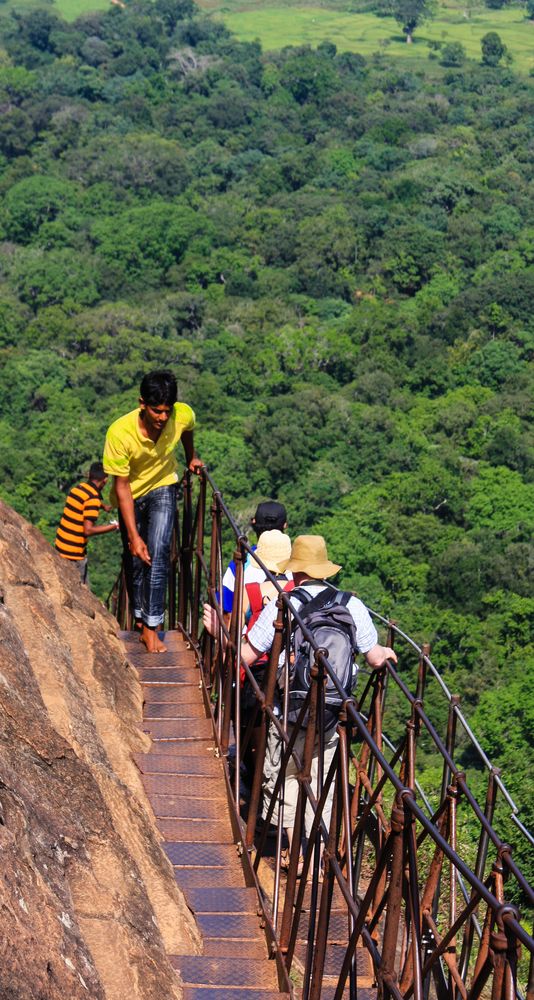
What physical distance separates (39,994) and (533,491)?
4815cm

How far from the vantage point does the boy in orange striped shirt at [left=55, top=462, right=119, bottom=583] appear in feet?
29.2

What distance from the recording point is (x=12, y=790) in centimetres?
398

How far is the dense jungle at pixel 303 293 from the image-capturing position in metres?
45.9

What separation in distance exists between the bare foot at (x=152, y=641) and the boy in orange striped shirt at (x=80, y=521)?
1.25 metres

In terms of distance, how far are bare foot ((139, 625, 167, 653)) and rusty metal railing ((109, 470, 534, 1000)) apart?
18cm

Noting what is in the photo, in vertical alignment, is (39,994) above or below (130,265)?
above

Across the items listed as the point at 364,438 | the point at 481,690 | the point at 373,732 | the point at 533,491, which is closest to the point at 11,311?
the point at 364,438

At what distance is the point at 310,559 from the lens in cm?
575

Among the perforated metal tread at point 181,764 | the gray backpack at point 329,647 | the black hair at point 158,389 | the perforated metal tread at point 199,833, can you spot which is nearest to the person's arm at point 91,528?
the perforated metal tread at point 199,833

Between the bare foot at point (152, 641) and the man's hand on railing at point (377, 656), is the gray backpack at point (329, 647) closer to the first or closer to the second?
the man's hand on railing at point (377, 656)

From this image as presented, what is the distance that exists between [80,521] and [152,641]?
1559mm

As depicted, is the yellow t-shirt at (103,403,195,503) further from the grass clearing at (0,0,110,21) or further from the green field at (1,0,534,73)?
the grass clearing at (0,0,110,21)

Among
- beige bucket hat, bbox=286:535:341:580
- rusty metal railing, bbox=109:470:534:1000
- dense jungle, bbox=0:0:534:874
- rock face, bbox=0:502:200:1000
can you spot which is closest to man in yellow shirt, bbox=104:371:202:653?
rusty metal railing, bbox=109:470:534:1000

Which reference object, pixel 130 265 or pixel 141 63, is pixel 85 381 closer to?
pixel 130 265
